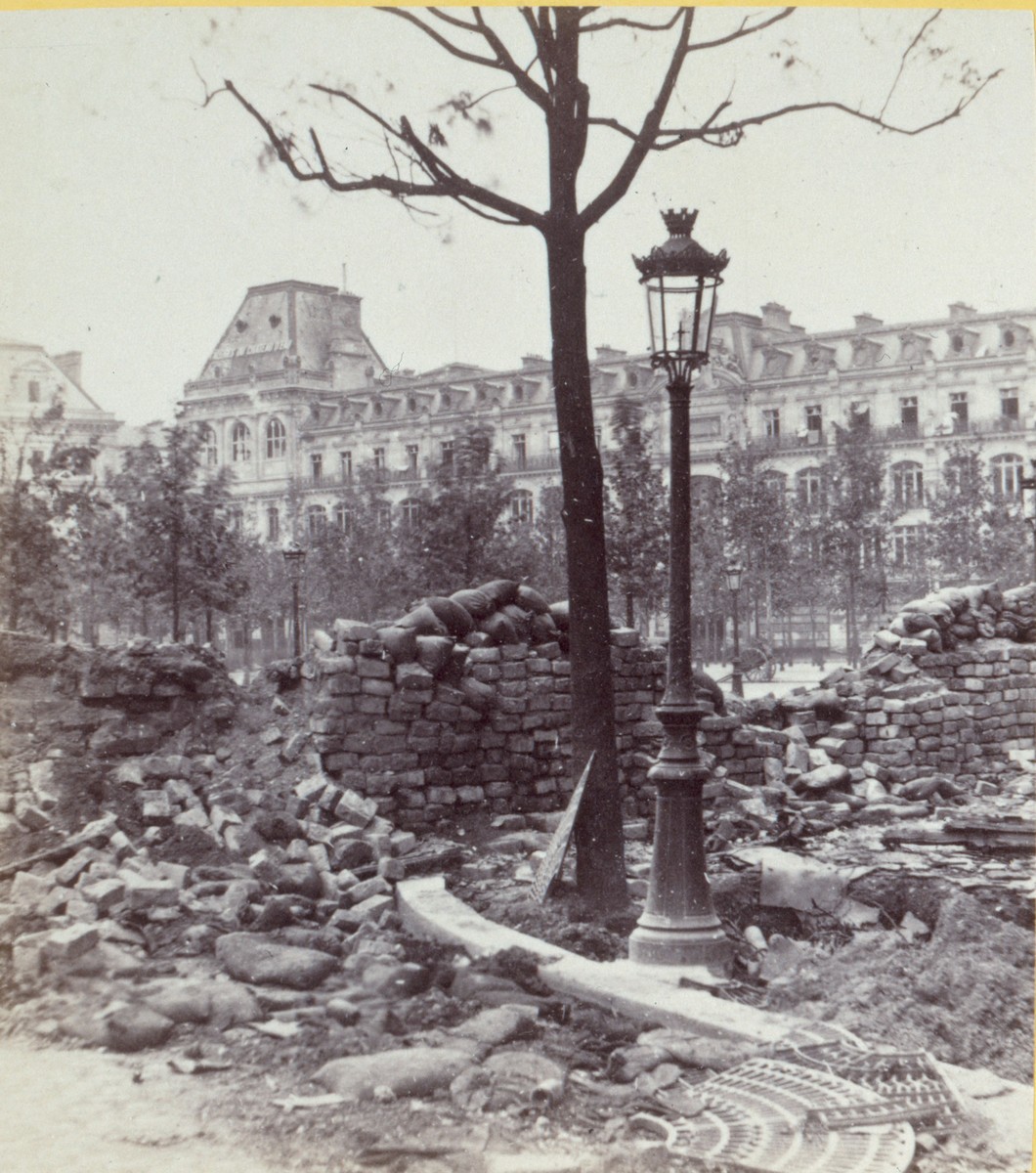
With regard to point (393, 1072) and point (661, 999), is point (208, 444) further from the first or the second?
point (393, 1072)

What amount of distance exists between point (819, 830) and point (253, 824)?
485cm

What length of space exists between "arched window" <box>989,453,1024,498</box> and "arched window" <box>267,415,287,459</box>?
807cm

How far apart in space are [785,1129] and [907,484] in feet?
66.4

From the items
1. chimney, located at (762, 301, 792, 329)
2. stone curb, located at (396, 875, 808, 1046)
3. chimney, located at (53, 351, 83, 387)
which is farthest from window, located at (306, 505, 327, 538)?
stone curb, located at (396, 875, 808, 1046)

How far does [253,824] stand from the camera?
9.35 m

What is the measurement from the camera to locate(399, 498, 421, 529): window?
27.4 metres

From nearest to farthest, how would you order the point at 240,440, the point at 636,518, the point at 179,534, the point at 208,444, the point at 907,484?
the point at 240,440, the point at 208,444, the point at 907,484, the point at 636,518, the point at 179,534

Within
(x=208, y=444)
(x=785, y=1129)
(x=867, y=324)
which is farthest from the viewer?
(x=208, y=444)

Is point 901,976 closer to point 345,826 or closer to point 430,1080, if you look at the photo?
point 430,1080

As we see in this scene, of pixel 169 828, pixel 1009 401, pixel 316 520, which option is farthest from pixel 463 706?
pixel 316 520

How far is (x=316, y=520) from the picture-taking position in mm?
29156

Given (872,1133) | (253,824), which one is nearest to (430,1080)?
(872,1133)

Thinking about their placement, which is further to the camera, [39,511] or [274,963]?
[39,511]

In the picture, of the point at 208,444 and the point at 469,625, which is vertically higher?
the point at 208,444
